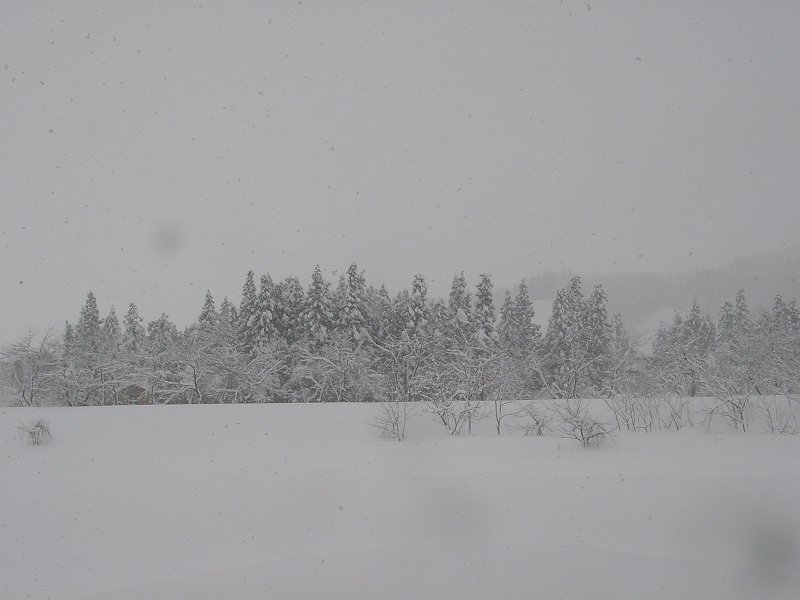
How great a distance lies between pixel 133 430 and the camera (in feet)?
44.2

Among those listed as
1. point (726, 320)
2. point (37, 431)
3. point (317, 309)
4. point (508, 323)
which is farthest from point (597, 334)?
point (37, 431)

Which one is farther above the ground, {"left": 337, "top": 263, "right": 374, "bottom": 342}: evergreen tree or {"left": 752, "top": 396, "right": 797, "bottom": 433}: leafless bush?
{"left": 337, "top": 263, "right": 374, "bottom": 342}: evergreen tree

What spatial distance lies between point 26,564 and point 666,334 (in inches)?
1924

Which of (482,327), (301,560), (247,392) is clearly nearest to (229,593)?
(301,560)

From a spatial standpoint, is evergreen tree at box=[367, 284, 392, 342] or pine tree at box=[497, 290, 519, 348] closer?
evergreen tree at box=[367, 284, 392, 342]

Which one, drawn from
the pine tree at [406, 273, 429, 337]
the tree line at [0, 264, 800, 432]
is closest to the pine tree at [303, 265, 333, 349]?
the tree line at [0, 264, 800, 432]

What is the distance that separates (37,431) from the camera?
12531 millimetres

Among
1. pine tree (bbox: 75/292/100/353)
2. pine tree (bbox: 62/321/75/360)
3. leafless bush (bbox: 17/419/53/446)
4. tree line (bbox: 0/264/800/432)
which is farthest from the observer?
pine tree (bbox: 75/292/100/353)

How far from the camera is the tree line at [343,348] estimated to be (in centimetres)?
2712

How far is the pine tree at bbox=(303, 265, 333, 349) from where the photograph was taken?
3219cm

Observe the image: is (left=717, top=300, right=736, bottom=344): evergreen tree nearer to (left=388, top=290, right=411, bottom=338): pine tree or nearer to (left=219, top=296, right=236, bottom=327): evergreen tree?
(left=388, top=290, right=411, bottom=338): pine tree

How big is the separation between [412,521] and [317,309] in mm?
25119

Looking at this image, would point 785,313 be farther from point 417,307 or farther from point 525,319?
point 417,307

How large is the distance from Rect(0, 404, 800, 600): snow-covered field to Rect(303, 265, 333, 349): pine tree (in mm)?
20253
